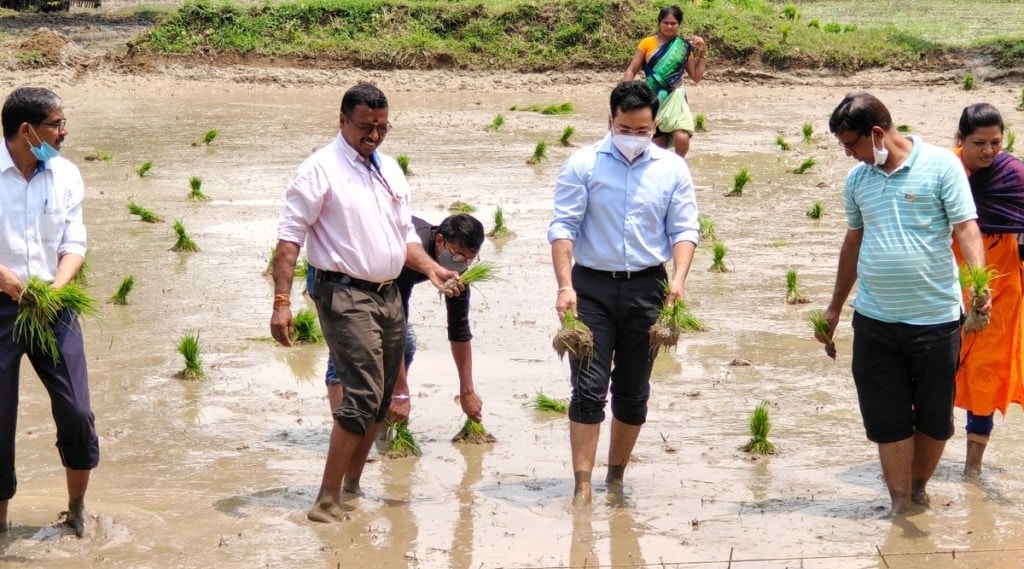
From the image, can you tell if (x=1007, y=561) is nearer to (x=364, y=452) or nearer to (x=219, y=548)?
(x=364, y=452)

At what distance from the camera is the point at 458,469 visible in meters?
6.20

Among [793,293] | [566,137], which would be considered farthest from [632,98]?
[566,137]

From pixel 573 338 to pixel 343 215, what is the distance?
1055 mm

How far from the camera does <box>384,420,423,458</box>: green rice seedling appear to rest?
6.33 meters

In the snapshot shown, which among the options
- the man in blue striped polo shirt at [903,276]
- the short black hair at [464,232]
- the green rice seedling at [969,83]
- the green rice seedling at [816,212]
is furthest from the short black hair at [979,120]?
the green rice seedling at [969,83]

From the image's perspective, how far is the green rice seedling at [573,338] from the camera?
5.35m

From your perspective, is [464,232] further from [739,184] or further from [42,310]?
[739,184]

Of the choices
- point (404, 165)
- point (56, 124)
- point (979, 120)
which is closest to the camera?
point (56, 124)


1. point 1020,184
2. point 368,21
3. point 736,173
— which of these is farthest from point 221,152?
point 1020,184

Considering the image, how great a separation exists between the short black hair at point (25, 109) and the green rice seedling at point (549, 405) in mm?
3012

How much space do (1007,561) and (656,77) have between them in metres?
6.67

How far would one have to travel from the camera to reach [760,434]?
20.6 ft

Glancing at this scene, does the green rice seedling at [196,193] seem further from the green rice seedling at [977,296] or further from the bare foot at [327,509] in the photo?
the green rice seedling at [977,296]

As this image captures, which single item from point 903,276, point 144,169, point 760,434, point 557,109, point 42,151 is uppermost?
point 42,151
